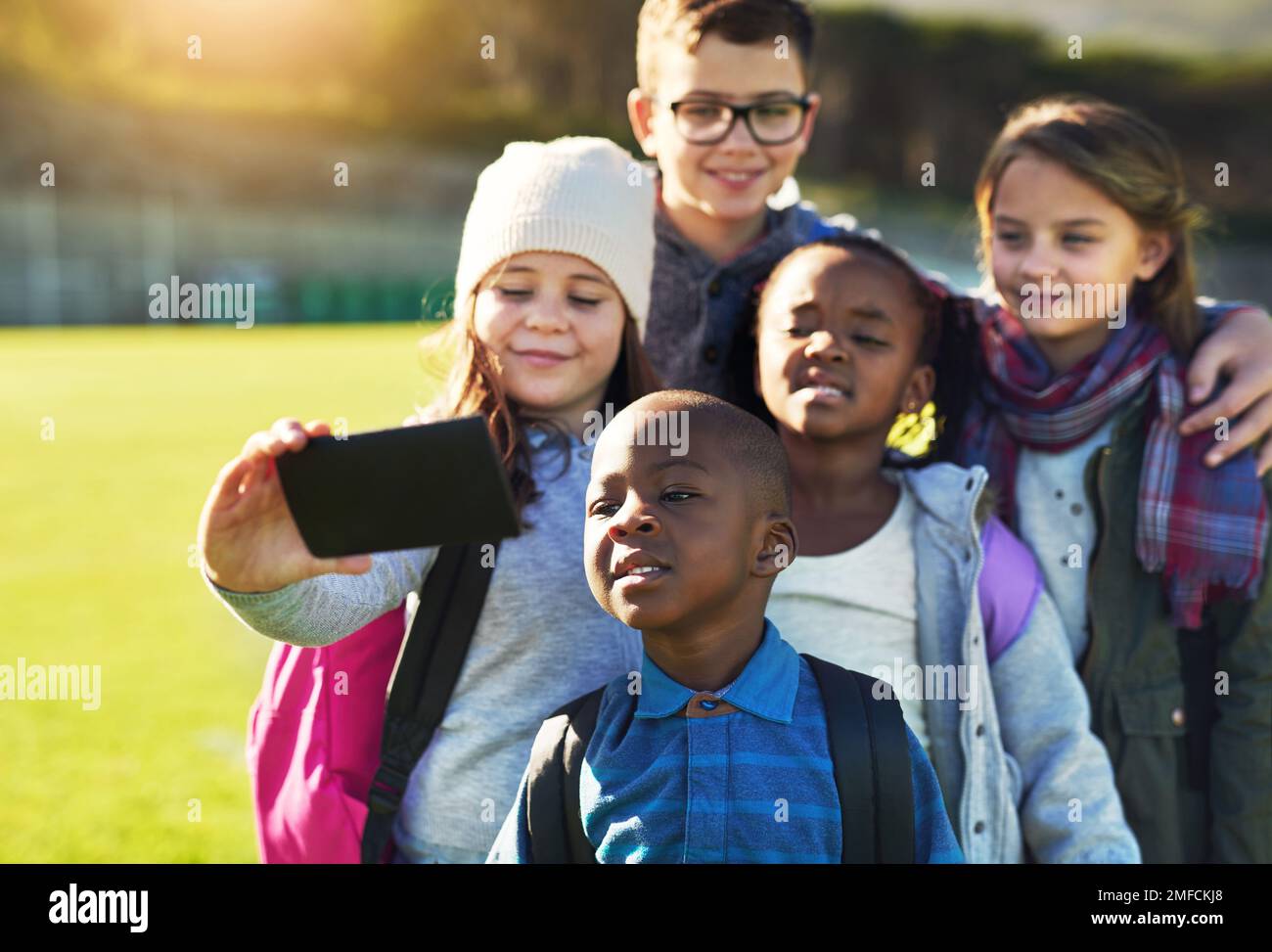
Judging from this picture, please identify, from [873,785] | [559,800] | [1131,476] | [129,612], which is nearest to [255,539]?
[559,800]

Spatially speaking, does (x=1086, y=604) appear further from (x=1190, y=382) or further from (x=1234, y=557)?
(x=1190, y=382)


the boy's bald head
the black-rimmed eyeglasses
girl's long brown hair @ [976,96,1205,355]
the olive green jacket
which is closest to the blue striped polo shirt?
the boy's bald head

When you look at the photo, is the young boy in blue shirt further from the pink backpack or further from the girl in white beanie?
the pink backpack

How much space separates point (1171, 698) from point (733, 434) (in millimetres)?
1338

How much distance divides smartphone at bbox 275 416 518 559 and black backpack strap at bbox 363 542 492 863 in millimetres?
418

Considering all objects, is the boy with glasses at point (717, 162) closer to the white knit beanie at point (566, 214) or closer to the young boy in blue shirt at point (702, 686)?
the white knit beanie at point (566, 214)

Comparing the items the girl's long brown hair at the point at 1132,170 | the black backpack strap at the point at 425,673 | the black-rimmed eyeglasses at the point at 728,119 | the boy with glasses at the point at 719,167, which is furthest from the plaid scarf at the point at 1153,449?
the black backpack strap at the point at 425,673

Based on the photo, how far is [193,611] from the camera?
6.66 metres

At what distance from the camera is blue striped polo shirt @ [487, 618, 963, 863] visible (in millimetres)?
1986

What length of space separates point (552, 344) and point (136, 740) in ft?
10.4

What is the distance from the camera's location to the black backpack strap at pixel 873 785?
199cm

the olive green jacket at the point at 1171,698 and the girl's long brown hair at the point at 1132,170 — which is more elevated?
the girl's long brown hair at the point at 1132,170

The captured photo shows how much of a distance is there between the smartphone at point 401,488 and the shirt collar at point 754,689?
37 centimetres

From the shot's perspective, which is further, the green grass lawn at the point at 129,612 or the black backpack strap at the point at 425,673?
the green grass lawn at the point at 129,612
